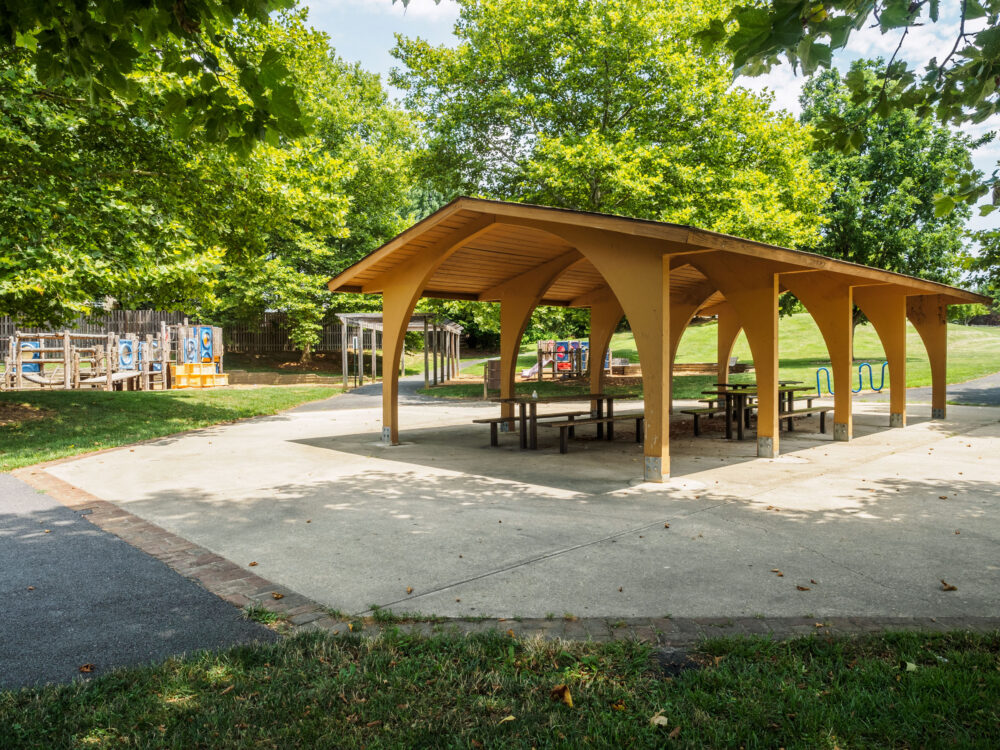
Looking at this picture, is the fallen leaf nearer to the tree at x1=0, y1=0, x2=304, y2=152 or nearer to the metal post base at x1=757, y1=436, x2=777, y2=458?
the tree at x1=0, y1=0, x2=304, y2=152

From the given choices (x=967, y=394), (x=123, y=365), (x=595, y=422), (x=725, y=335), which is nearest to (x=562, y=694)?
(x=595, y=422)

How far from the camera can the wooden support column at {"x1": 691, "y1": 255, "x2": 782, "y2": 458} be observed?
8539 millimetres

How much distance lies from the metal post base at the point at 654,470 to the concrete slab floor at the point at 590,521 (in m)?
0.17

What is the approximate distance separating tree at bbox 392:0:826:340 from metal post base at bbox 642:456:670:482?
1014 centimetres

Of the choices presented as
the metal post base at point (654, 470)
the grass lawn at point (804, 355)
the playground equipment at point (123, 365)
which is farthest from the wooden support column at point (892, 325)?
the playground equipment at point (123, 365)

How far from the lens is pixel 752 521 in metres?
5.68

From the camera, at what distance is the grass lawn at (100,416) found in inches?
391

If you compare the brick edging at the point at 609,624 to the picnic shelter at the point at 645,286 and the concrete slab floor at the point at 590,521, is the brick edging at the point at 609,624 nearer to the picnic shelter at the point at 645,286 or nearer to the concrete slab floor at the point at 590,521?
the concrete slab floor at the point at 590,521

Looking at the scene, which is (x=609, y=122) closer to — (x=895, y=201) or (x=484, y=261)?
(x=484, y=261)

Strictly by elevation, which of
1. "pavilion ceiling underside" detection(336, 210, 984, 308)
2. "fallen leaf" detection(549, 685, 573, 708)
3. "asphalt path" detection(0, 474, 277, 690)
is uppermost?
"pavilion ceiling underside" detection(336, 210, 984, 308)

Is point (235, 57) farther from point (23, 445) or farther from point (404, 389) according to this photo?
point (404, 389)

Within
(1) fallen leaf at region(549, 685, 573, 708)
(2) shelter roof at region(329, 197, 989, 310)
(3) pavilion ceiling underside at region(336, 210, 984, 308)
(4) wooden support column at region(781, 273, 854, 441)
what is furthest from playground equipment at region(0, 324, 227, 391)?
(1) fallen leaf at region(549, 685, 573, 708)

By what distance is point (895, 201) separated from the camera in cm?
2650

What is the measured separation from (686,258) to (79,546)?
7265 millimetres
